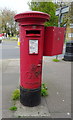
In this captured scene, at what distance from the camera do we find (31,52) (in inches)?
90.1

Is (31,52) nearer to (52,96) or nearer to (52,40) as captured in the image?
(52,40)

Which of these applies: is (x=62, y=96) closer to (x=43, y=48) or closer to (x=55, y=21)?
(x=43, y=48)

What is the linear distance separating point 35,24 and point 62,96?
200cm

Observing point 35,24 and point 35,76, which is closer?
point 35,24

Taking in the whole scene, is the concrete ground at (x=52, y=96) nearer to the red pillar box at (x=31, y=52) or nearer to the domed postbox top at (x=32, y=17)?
the red pillar box at (x=31, y=52)

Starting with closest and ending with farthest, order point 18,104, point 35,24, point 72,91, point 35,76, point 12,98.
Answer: point 35,24 → point 35,76 → point 18,104 → point 12,98 → point 72,91

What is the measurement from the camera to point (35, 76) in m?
2.42

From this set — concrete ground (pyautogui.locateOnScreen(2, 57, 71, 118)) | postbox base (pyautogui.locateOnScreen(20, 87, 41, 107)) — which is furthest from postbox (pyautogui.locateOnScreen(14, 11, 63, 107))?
concrete ground (pyautogui.locateOnScreen(2, 57, 71, 118))

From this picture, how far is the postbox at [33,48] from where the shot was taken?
2145 mm

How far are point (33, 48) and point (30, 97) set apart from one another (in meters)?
1.06

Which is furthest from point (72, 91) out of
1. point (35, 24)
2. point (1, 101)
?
point (35, 24)

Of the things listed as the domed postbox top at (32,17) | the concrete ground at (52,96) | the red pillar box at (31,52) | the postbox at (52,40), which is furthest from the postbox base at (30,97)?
the domed postbox top at (32,17)

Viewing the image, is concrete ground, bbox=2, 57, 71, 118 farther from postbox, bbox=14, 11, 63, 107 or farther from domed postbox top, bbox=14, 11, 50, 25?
domed postbox top, bbox=14, 11, 50, 25

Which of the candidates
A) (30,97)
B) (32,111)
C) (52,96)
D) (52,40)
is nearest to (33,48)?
(52,40)
